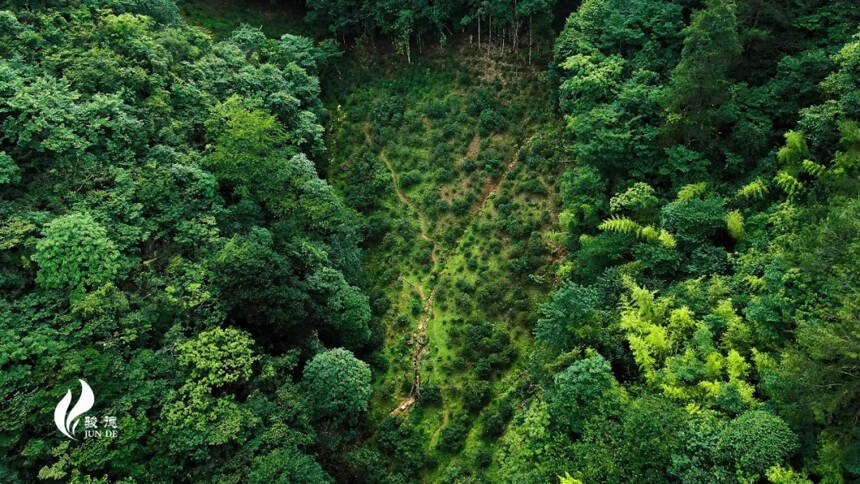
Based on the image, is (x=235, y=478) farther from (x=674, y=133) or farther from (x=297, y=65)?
(x=297, y=65)

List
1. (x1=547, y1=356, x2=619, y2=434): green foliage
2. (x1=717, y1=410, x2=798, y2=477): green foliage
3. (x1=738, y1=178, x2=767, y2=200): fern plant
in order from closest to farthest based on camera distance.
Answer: (x1=717, y1=410, x2=798, y2=477): green foliage < (x1=547, y1=356, x2=619, y2=434): green foliage < (x1=738, y1=178, x2=767, y2=200): fern plant

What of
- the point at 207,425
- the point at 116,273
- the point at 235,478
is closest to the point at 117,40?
the point at 116,273

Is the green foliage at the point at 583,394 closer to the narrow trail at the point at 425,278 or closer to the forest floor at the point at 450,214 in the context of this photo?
the forest floor at the point at 450,214

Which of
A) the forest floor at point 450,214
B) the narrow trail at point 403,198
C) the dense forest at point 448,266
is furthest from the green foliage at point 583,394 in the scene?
the narrow trail at point 403,198

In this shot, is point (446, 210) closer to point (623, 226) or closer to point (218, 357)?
point (623, 226)

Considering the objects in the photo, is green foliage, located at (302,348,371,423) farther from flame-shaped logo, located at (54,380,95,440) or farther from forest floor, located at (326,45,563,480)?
flame-shaped logo, located at (54,380,95,440)

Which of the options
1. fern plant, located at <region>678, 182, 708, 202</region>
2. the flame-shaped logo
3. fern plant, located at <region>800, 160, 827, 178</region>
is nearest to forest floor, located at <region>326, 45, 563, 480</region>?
fern plant, located at <region>678, 182, 708, 202</region>
